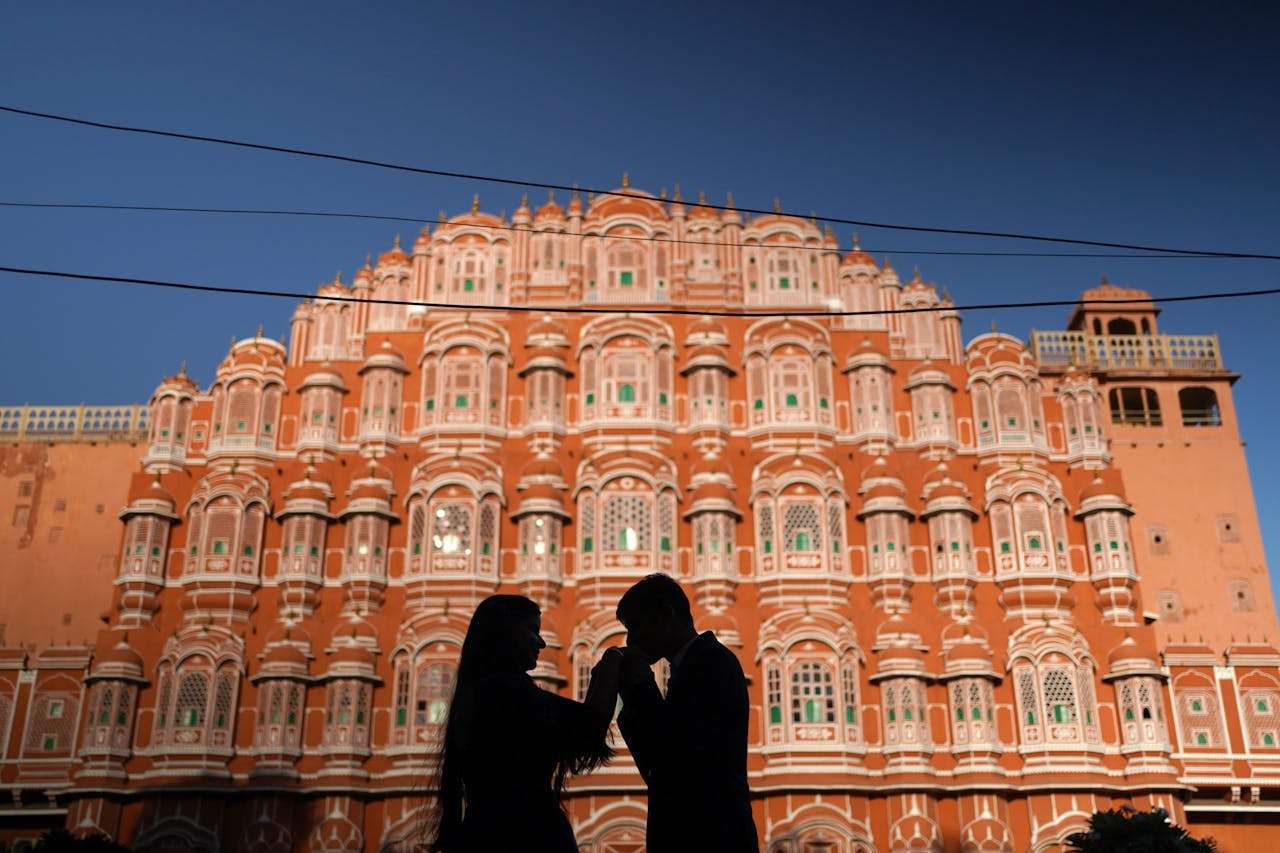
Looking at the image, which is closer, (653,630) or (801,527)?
(653,630)

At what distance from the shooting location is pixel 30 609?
4038 centimetres

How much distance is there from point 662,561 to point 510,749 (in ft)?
93.9

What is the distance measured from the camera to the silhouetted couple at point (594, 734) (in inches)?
239

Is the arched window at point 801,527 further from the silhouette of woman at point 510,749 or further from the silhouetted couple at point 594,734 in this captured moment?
the silhouette of woman at point 510,749

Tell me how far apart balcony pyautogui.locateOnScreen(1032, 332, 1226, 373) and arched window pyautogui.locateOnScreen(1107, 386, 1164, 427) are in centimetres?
80

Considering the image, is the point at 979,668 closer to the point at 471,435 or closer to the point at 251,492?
the point at 471,435

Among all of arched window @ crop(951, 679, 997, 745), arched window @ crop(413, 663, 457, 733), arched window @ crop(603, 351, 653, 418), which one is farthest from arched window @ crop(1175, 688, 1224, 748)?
arched window @ crop(413, 663, 457, 733)

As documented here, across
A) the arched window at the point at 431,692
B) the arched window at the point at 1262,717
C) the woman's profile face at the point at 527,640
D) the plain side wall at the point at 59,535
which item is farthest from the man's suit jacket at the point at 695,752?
the plain side wall at the point at 59,535

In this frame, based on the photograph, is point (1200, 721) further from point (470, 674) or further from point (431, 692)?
point (470, 674)

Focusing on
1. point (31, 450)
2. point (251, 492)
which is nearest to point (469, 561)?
point (251, 492)

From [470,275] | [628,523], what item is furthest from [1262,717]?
[470,275]

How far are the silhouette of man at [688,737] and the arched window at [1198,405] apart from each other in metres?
39.4

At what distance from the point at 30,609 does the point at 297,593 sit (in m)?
11.5

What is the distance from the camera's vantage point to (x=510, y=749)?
20.1 ft
